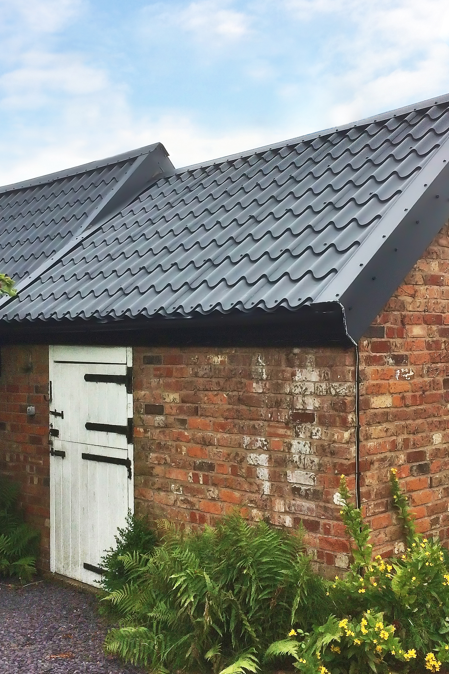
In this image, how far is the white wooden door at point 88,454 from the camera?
21.6 feet

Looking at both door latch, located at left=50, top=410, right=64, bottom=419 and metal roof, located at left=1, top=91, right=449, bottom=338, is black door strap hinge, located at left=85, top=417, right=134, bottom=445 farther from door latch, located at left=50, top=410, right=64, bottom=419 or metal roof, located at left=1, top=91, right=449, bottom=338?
metal roof, located at left=1, top=91, right=449, bottom=338

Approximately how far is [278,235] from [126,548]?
2.90 metres

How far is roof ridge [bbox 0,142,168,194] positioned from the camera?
961 centimetres

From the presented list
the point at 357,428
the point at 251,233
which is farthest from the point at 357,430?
the point at 251,233

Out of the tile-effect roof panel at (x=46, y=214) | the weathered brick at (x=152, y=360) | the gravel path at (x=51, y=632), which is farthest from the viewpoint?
the tile-effect roof panel at (x=46, y=214)

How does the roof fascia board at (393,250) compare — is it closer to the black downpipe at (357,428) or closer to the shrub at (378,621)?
the black downpipe at (357,428)

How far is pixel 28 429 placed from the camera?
25.3 feet

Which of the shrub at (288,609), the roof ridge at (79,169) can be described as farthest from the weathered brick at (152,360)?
the roof ridge at (79,169)

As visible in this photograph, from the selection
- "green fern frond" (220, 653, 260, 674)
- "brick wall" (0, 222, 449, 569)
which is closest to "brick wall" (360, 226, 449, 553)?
"brick wall" (0, 222, 449, 569)

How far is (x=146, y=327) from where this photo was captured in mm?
5898

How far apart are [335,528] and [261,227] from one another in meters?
2.66

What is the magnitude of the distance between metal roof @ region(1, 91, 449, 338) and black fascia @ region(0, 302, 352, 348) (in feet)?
0.24

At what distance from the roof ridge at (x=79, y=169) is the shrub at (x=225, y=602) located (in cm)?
590

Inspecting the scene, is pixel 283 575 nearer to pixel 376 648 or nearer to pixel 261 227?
pixel 376 648
